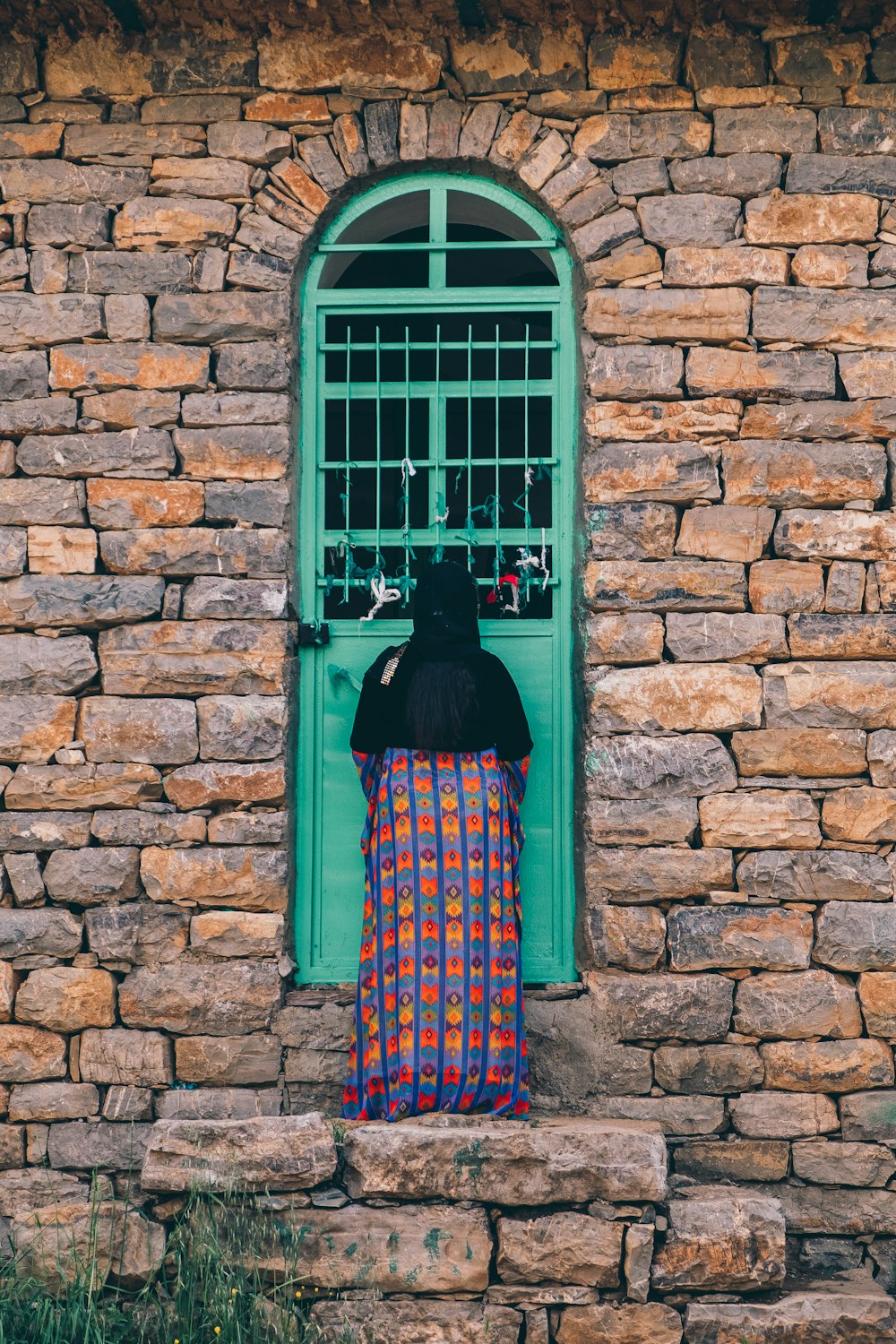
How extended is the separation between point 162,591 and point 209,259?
1162 mm

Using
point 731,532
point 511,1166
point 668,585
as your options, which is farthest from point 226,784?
point 731,532

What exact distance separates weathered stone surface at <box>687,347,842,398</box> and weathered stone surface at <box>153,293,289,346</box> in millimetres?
1432

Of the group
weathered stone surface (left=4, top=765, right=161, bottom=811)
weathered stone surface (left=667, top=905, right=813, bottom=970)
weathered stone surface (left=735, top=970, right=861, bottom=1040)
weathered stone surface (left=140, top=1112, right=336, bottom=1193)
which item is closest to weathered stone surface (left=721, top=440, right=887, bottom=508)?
weathered stone surface (left=667, top=905, right=813, bottom=970)

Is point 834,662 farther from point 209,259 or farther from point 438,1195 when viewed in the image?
point 209,259

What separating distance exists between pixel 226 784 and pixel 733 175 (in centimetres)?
269

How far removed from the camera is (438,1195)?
3586 mm

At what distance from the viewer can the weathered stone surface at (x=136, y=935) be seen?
13.6 feet

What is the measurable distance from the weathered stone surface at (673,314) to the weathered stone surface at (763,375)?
0.24 feet

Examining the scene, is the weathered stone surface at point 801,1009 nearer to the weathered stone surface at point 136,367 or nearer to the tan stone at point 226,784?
the tan stone at point 226,784

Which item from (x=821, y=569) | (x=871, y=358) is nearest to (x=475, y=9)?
(x=871, y=358)

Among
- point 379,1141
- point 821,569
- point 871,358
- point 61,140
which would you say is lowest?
point 379,1141

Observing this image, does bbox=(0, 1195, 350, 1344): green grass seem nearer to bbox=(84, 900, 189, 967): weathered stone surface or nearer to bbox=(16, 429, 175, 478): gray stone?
bbox=(84, 900, 189, 967): weathered stone surface

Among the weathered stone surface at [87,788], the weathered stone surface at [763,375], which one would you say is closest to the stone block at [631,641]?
the weathered stone surface at [763,375]

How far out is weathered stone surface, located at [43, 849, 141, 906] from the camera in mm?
4164
